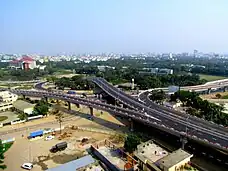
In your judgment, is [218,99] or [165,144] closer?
[165,144]

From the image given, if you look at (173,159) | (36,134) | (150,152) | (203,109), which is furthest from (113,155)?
(203,109)

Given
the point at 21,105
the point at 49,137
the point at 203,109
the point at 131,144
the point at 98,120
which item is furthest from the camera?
the point at 21,105

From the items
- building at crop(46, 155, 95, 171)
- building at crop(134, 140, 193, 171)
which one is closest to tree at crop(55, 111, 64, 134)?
building at crop(46, 155, 95, 171)

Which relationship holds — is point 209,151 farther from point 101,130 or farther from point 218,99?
point 218,99

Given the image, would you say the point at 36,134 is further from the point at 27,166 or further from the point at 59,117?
the point at 27,166

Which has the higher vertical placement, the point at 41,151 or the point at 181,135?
the point at 181,135

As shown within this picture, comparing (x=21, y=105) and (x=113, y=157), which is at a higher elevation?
(x=21, y=105)

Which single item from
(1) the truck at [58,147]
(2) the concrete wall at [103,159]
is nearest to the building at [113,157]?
(2) the concrete wall at [103,159]

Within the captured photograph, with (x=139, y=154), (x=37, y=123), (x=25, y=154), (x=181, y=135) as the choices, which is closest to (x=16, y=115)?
(x=37, y=123)

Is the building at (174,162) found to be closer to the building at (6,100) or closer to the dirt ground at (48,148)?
the dirt ground at (48,148)
